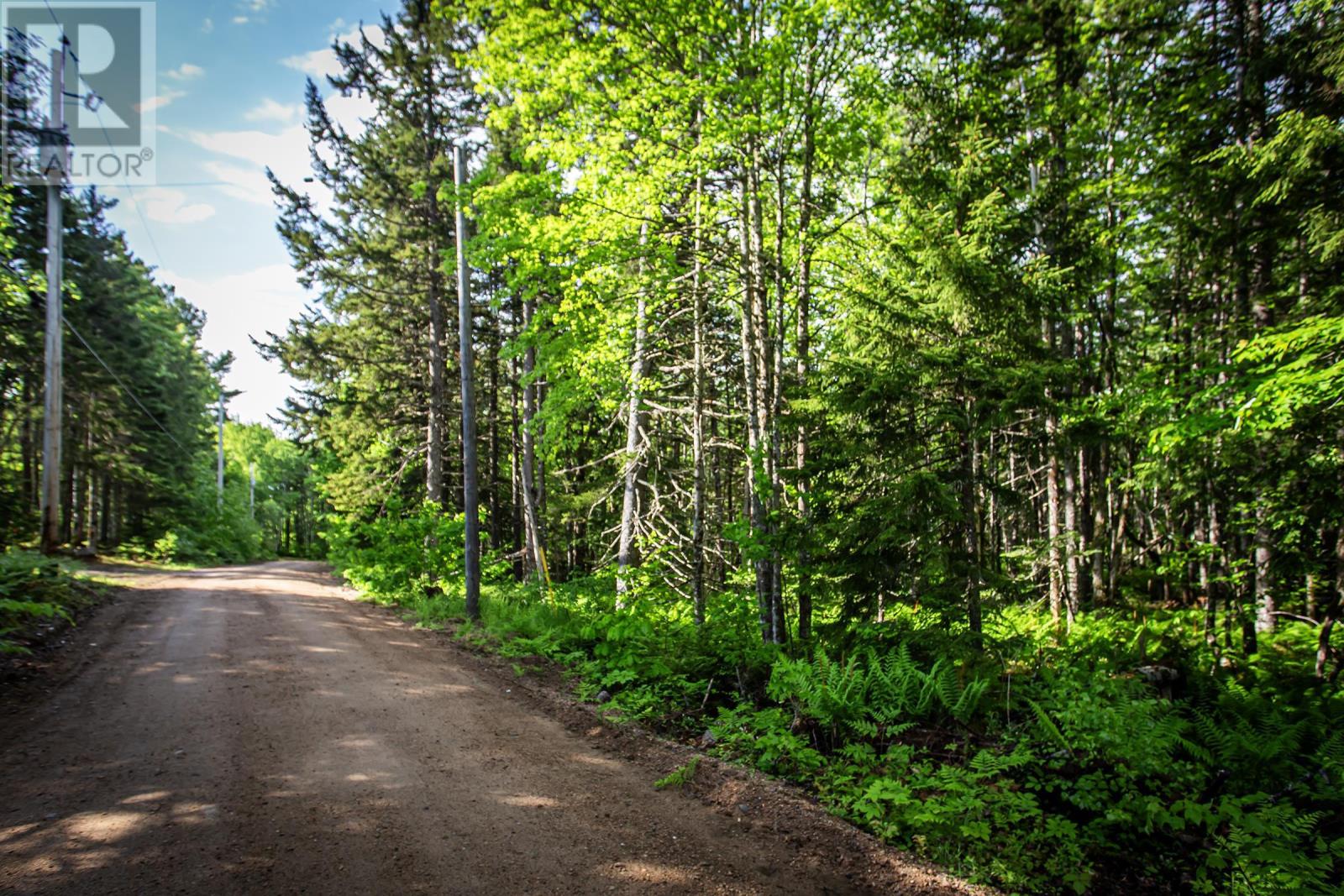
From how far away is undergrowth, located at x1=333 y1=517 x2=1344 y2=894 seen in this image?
376 centimetres

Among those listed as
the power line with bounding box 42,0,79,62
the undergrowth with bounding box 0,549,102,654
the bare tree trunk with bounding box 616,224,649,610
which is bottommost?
the undergrowth with bounding box 0,549,102,654

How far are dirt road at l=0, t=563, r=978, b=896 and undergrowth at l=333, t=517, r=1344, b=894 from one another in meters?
0.76

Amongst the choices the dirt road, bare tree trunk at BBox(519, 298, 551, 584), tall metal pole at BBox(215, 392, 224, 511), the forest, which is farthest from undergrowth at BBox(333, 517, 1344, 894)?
tall metal pole at BBox(215, 392, 224, 511)

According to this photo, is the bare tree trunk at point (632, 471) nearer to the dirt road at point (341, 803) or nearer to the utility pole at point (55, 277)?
the dirt road at point (341, 803)

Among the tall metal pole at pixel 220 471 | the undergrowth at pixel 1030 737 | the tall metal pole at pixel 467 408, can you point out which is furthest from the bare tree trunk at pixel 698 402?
the tall metal pole at pixel 220 471

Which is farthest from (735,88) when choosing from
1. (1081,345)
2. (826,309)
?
(1081,345)

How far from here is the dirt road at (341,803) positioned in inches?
137

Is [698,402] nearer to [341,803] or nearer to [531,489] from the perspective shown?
[531,489]

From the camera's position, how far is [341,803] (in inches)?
168

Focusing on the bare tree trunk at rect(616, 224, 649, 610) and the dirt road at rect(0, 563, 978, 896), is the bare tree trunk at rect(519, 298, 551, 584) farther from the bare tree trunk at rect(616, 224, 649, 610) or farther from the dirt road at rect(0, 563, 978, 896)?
the dirt road at rect(0, 563, 978, 896)

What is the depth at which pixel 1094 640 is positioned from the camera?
7914 mm

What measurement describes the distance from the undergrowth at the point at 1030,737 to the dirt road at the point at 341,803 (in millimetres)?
762

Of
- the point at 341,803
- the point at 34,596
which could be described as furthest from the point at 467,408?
the point at 341,803

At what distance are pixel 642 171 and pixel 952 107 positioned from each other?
13.7 ft
